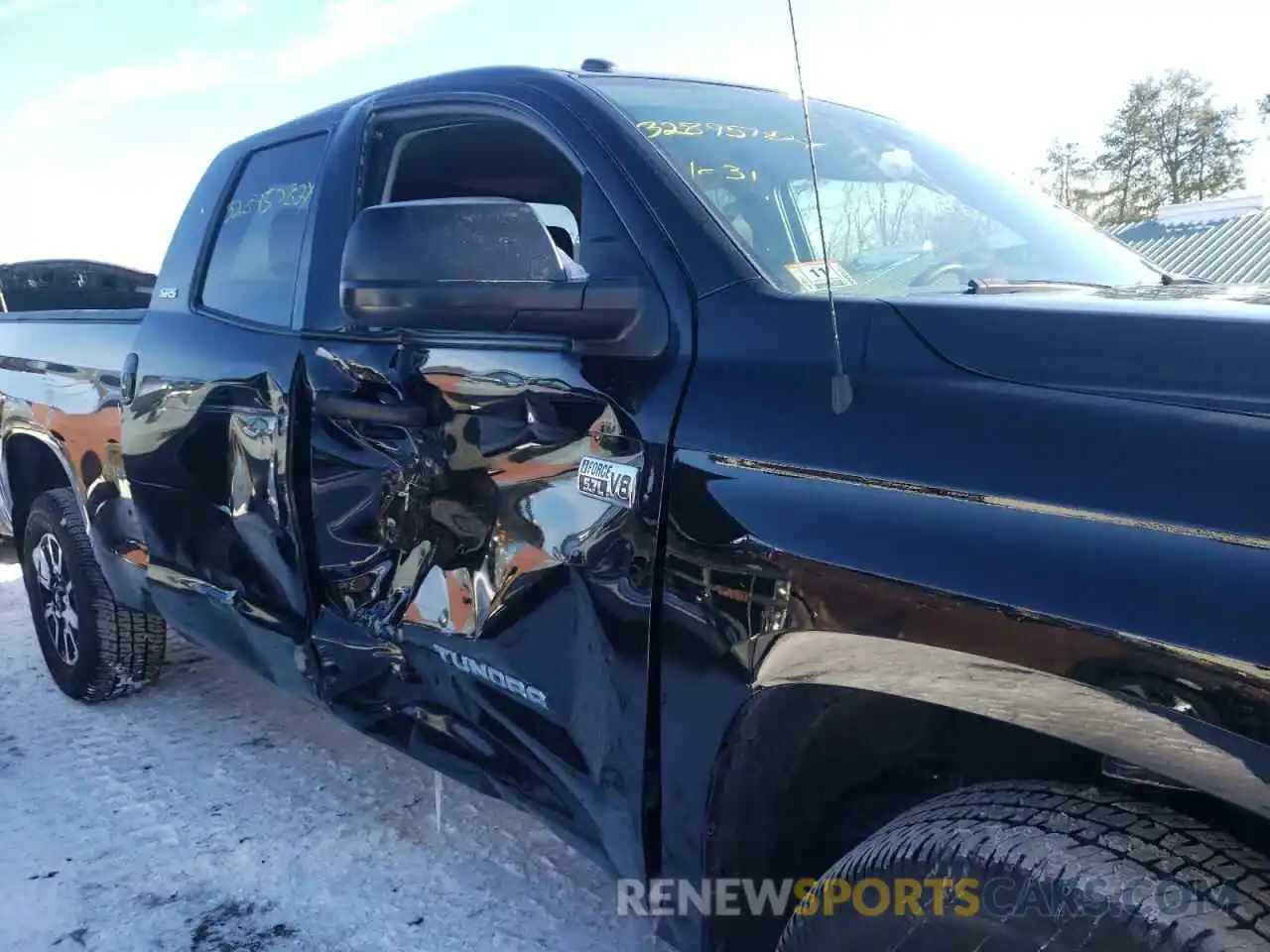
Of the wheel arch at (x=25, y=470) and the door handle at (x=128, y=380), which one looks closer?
the door handle at (x=128, y=380)

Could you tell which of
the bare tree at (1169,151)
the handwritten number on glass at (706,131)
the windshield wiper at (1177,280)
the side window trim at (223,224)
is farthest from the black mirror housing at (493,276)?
the bare tree at (1169,151)

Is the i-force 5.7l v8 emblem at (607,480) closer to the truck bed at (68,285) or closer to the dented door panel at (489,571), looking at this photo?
the dented door panel at (489,571)

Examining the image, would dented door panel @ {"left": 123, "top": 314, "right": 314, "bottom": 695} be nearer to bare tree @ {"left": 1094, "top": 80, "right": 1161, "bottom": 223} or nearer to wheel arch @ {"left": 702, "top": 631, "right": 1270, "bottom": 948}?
wheel arch @ {"left": 702, "top": 631, "right": 1270, "bottom": 948}

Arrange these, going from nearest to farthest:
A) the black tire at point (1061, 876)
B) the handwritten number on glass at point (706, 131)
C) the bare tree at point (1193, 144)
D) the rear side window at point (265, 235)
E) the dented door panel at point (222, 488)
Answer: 1. the black tire at point (1061, 876)
2. the handwritten number on glass at point (706, 131)
3. the dented door panel at point (222, 488)
4. the rear side window at point (265, 235)
5. the bare tree at point (1193, 144)

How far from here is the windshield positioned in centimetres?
200

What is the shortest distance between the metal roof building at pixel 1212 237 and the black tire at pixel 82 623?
393 inches

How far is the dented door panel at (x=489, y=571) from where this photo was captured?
186 cm

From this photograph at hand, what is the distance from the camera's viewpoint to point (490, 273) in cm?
183

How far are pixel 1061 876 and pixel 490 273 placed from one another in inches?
47.7

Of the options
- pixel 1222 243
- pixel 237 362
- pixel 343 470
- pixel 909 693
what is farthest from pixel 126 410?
pixel 1222 243

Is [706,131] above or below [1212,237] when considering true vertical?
above

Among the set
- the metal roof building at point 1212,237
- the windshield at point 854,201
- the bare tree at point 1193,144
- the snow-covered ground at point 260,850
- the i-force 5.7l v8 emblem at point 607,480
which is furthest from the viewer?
the bare tree at point 1193,144

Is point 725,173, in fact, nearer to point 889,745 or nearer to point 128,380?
point 889,745

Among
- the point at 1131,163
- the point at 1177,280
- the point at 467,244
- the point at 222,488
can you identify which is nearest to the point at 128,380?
the point at 222,488
